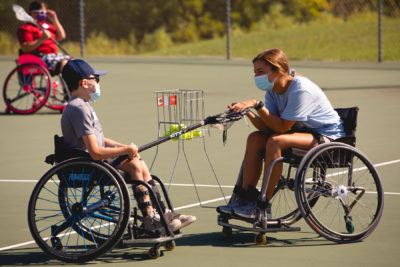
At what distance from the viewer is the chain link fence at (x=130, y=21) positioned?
1249 inches

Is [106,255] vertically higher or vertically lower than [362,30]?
lower

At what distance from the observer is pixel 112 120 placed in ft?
44.2

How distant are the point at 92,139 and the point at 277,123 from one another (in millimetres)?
1378

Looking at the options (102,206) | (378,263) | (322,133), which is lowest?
(378,263)

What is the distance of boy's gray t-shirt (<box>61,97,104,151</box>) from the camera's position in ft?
19.3

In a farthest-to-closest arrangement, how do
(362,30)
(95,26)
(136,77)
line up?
(95,26)
(362,30)
(136,77)

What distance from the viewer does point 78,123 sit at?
5.90 metres

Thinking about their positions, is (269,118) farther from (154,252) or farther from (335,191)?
(154,252)

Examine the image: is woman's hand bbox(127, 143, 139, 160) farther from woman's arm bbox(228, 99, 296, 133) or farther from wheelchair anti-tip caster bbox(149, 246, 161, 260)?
woman's arm bbox(228, 99, 296, 133)

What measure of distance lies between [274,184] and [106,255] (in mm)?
1285

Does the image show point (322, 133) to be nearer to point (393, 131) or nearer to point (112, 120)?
point (393, 131)

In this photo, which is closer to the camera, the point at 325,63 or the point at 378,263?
the point at 378,263

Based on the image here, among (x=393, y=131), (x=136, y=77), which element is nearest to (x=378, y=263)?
(x=393, y=131)

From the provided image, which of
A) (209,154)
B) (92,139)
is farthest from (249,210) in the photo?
(209,154)
